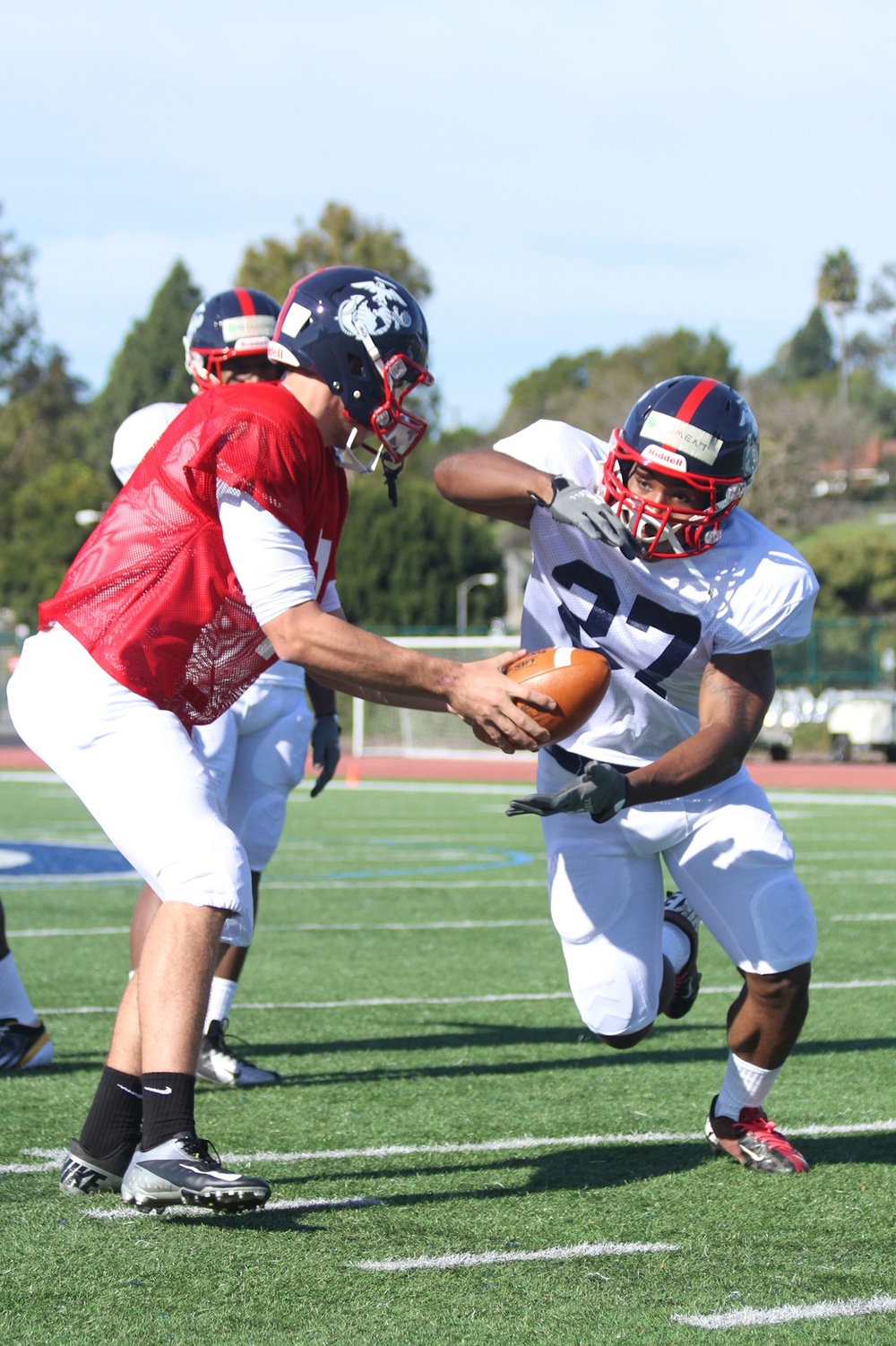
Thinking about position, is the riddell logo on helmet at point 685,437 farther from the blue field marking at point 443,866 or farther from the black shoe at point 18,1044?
the blue field marking at point 443,866

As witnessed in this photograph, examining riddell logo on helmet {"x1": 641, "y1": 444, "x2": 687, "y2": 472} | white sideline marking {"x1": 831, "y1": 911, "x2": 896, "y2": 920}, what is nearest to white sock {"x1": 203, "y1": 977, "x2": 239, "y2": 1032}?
riddell logo on helmet {"x1": 641, "y1": 444, "x2": 687, "y2": 472}

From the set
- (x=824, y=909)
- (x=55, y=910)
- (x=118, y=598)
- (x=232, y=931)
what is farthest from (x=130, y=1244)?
(x=824, y=909)

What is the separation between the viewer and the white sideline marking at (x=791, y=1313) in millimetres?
2637

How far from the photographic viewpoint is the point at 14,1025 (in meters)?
4.58

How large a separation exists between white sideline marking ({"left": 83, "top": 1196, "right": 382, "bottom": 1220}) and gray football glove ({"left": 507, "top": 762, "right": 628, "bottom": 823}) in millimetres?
885

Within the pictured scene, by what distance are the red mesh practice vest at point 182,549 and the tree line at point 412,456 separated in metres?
36.9

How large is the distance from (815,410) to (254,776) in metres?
53.3

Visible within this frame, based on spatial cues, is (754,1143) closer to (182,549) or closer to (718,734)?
(718,734)

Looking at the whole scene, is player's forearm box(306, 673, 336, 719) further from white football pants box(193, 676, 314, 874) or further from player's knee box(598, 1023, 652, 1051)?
player's knee box(598, 1023, 652, 1051)

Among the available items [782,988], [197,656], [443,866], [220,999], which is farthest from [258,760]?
[443,866]

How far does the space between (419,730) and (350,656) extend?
24947 millimetres

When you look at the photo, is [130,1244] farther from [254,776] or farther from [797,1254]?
[254,776]

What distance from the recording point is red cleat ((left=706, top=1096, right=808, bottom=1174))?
3.65 m

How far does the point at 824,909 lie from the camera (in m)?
8.40
